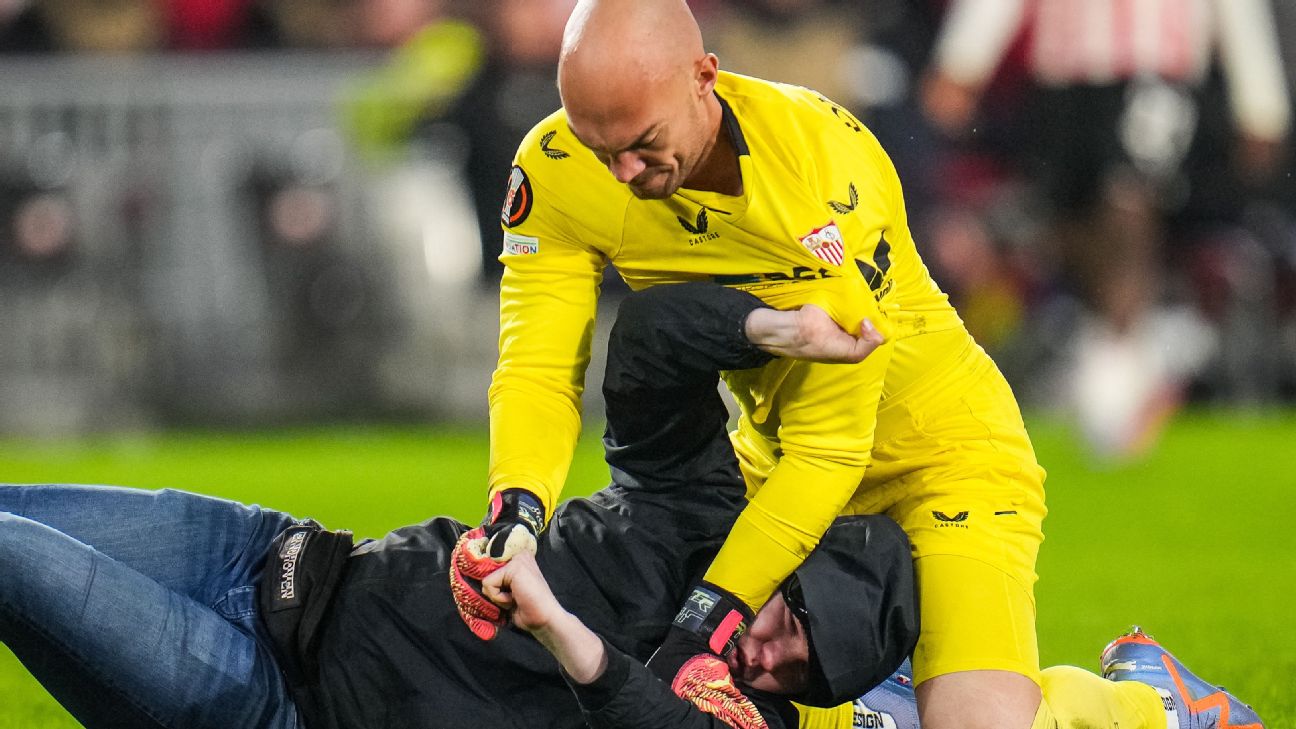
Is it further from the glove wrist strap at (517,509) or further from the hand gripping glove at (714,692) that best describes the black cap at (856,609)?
the glove wrist strap at (517,509)

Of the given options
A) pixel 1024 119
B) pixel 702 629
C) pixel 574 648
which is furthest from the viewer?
pixel 1024 119

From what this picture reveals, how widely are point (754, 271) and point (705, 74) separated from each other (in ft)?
1.34

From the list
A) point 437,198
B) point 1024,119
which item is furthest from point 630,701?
point 1024,119

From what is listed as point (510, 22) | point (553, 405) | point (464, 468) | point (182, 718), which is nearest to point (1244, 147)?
point (510, 22)

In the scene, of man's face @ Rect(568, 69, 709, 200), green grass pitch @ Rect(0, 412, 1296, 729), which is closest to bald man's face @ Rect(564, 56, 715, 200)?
man's face @ Rect(568, 69, 709, 200)

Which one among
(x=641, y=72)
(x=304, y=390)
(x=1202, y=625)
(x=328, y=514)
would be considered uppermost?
(x=641, y=72)

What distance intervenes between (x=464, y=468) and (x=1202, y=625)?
13.5 ft

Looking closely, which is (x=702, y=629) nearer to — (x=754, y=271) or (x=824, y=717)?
(x=824, y=717)

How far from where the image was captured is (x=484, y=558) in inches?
120

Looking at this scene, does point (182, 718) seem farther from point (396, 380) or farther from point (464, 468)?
point (396, 380)

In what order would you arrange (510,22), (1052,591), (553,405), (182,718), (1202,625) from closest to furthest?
(182,718) < (553,405) < (1202,625) < (1052,591) < (510,22)

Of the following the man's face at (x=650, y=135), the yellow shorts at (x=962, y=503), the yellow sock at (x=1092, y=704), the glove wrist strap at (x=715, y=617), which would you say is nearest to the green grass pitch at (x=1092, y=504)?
the yellow sock at (x=1092, y=704)

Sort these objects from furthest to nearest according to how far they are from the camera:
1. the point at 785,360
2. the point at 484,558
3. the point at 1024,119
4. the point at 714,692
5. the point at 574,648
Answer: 1. the point at 1024,119
2. the point at 785,360
3. the point at 714,692
4. the point at 484,558
5. the point at 574,648

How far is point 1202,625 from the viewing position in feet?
17.3
